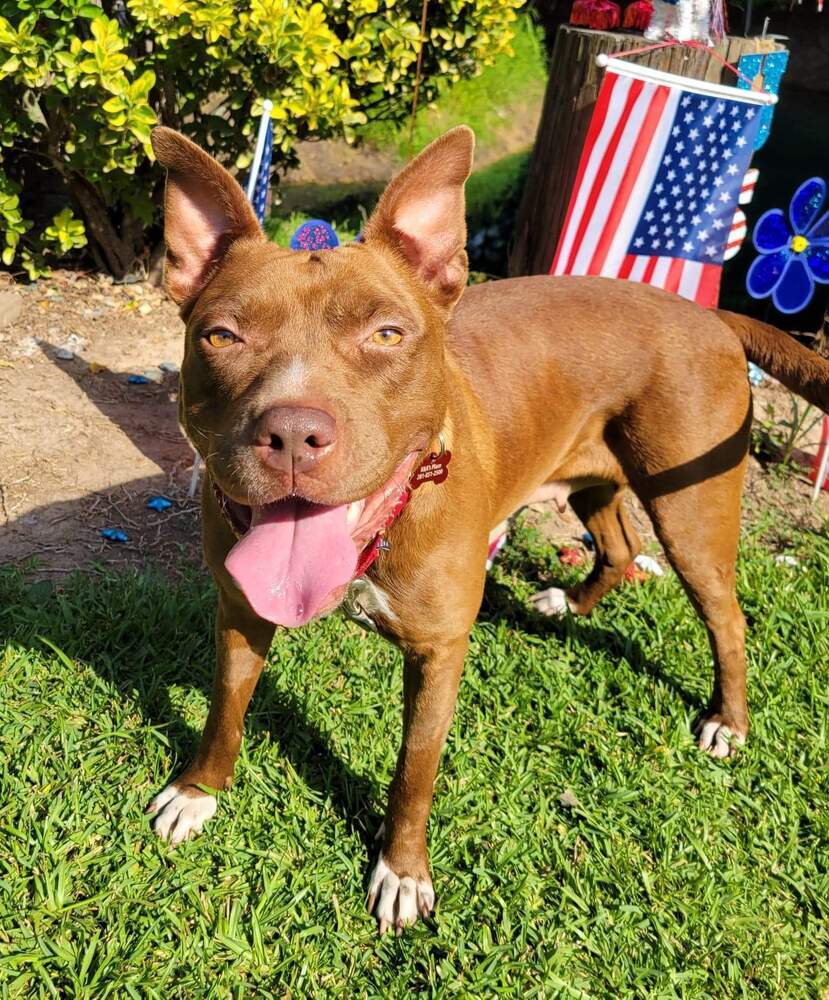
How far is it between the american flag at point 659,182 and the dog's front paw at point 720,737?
94.3 inches

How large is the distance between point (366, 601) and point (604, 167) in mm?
3099

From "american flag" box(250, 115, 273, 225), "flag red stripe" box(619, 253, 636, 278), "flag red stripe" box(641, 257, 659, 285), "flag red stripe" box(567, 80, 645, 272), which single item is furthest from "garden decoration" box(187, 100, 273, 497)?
"flag red stripe" box(641, 257, 659, 285)

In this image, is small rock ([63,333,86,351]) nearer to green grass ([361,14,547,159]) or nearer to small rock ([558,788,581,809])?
small rock ([558,788,581,809])

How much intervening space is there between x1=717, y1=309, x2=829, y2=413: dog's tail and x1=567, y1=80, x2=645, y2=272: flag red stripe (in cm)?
150

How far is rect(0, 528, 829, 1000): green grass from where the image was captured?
271cm

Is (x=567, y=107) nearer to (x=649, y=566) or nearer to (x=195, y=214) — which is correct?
(x=649, y=566)

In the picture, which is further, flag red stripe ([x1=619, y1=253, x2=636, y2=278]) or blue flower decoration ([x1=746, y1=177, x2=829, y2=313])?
blue flower decoration ([x1=746, y1=177, x2=829, y2=313])

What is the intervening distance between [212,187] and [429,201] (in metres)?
0.62

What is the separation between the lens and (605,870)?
312 cm

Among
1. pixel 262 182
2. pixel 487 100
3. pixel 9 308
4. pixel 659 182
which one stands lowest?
pixel 9 308

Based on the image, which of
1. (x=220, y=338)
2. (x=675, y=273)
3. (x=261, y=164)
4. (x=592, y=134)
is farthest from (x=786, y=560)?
(x=220, y=338)

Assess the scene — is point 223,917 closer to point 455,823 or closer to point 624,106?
point 455,823

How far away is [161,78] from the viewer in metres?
5.51

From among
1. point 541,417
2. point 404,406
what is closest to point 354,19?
point 541,417
